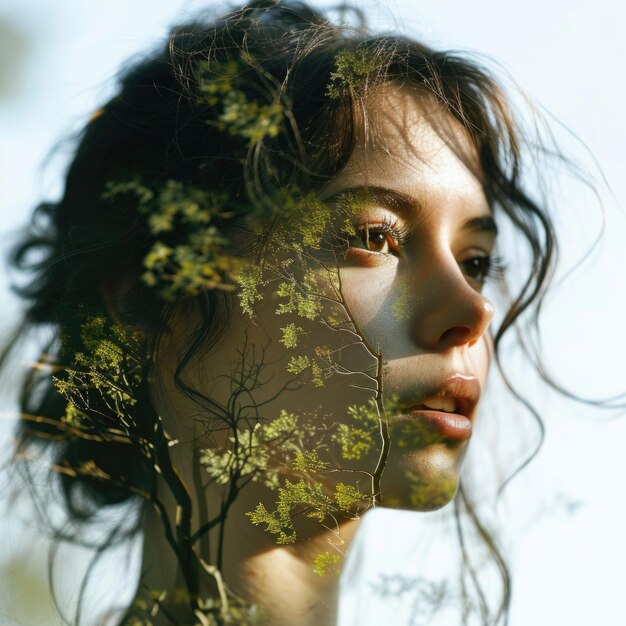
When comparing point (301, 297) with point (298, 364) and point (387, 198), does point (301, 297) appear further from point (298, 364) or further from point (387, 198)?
point (387, 198)

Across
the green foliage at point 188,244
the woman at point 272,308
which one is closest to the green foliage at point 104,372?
the woman at point 272,308

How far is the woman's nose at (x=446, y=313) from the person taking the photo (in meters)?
1.23

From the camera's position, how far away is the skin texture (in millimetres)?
1211

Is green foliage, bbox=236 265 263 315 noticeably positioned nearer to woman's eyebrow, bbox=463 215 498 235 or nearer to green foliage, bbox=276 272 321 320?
green foliage, bbox=276 272 321 320

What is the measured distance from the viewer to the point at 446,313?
1.23 metres

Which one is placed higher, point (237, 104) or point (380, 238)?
point (237, 104)

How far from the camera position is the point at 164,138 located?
1.32m

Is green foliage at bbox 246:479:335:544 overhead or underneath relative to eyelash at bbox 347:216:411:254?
underneath

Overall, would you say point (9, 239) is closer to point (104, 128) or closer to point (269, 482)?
point (104, 128)

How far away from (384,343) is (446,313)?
0.34 ft

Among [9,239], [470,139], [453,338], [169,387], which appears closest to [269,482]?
[169,387]

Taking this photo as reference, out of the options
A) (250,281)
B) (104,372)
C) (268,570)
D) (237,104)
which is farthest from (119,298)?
(268,570)

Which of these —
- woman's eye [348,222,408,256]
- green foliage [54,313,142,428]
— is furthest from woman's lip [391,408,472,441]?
green foliage [54,313,142,428]

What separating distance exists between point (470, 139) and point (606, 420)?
606 millimetres
